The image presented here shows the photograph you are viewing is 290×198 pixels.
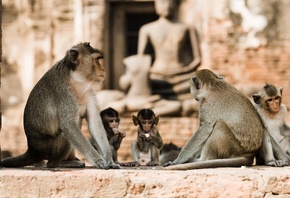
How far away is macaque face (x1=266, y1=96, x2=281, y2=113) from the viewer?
8.14 metres

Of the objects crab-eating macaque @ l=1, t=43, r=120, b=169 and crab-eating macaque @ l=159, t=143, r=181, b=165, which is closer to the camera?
crab-eating macaque @ l=1, t=43, r=120, b=169

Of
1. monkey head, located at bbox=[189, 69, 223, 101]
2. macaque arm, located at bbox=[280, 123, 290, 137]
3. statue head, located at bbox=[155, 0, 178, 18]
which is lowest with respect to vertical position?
macaque arm, located at bbox=[280, 123, 290, 137]

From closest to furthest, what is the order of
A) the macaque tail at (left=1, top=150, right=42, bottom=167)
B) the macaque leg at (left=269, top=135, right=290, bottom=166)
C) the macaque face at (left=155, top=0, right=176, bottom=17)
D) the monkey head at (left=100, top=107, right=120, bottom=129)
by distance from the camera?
the macaque tail at (left=1, top=150, right=42, bottom=167) → the macaque leg at (left=269, top=135, right=290, bottom=166) → the monkey head at (left=100, top=107, right=120, bottom=129) → the macaque face at (left=155, top=0, right=176, bottom=17)

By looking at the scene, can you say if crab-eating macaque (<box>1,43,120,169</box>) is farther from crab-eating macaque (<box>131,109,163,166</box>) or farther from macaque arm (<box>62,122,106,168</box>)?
crab-eating macaque (<box>131,109,163,166</box>)

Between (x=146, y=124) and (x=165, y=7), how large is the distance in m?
9.32

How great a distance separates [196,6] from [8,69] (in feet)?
15.2

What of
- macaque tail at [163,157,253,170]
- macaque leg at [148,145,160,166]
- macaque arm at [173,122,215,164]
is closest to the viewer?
macaque tail at [163,157,253,170]

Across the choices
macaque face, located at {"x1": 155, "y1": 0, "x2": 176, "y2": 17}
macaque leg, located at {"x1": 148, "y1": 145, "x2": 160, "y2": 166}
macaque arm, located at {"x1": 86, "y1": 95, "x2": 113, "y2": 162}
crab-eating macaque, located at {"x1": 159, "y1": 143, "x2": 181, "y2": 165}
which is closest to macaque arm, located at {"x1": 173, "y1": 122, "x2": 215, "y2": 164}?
macaque arm, located at {"x1": 86, "y1": 95, "x2": 113, "y2": 162}

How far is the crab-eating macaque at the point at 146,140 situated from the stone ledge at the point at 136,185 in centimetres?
236

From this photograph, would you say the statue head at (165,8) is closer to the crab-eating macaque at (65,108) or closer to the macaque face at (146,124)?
the macaque face at (146,124)

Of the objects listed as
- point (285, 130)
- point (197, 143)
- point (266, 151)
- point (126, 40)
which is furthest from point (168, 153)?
point (126, 40)

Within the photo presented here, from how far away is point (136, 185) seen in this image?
21.1 ft

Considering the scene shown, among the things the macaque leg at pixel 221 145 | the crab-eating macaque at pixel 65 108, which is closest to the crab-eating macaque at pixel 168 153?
the crab-eating macaque at pixel 65 108

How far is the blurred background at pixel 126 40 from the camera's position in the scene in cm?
1658
